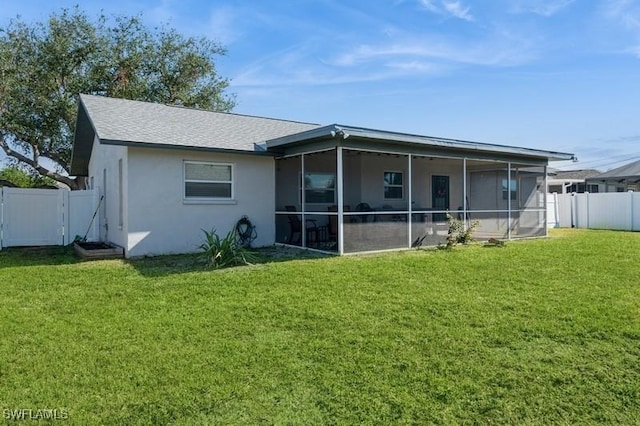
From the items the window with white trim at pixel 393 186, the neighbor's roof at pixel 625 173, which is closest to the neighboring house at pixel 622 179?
the neighbor's roof at pixel 625 173

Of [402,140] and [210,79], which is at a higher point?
[210,79]

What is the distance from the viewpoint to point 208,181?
11133mm

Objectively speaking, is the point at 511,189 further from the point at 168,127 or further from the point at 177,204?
the point at 168,127

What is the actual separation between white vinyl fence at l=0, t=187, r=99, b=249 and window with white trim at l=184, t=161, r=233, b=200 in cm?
408

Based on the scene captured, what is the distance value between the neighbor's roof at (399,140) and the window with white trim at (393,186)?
331 cm

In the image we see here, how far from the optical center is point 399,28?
12281mm

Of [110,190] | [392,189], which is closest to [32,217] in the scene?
[110,190]

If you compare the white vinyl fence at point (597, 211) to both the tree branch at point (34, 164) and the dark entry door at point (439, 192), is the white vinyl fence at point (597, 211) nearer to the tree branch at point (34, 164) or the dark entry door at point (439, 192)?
the dark entry door at point (439, 192)

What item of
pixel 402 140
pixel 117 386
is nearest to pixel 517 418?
pixel 117 386

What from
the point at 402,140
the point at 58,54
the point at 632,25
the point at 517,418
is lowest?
the point at 517,418

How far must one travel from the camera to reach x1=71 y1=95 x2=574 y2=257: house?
33.3ft

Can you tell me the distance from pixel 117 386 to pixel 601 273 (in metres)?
7.93

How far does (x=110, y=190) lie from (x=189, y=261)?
Result: 435 centimetres

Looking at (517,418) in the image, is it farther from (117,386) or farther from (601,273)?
(601,273)
